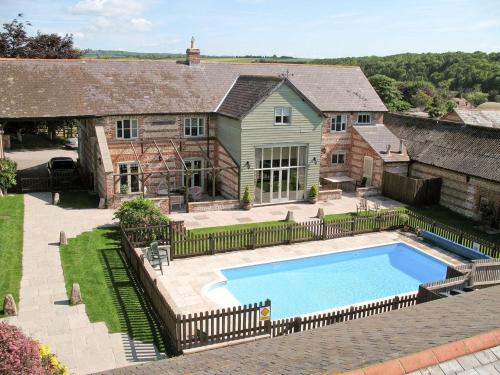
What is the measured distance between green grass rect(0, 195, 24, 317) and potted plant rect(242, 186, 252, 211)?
12.0 m

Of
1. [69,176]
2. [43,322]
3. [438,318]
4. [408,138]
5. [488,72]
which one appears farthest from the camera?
[488,72]

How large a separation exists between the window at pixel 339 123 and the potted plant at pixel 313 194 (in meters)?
6.18

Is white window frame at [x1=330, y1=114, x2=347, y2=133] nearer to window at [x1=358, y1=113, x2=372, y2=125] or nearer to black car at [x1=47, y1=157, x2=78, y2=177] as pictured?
window at [x1=358, y1=113, x2=372, y2=125]

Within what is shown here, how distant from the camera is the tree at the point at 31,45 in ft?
153

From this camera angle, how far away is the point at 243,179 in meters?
28.5

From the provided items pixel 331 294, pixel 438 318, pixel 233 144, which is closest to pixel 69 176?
pixel 233 144

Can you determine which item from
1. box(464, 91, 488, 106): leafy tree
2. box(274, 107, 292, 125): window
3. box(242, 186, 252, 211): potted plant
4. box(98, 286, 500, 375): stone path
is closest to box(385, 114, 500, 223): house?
box(274, 107, 292, 125): window

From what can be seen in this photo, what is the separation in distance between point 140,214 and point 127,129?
373 inches

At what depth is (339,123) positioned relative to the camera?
113ft

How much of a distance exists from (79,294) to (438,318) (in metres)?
11.5

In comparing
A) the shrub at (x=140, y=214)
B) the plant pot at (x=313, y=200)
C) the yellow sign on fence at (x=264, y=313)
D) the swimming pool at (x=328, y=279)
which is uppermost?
the shrub at (x=140, y=214)

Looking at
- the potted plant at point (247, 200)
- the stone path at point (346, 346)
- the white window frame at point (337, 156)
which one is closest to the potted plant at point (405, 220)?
the potted plant at point (247, 200)

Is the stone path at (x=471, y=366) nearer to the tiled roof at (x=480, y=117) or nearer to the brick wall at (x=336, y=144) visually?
the brick wall at (x=336, y=144)

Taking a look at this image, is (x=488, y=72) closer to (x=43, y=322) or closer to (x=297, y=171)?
Answer: (x=297, y=171)
